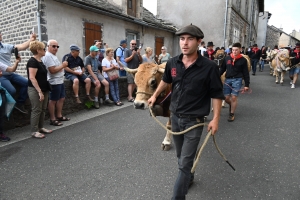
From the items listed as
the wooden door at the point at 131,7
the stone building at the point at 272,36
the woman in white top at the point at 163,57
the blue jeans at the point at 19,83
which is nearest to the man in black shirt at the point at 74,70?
the blue jeans at the point at 19,83

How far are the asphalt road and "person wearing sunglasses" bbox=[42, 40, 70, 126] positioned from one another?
59 cm

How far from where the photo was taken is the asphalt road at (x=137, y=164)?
283 cm

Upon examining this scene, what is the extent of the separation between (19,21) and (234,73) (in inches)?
379

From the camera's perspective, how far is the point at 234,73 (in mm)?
5660

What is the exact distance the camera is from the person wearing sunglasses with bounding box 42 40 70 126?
16.4 ft

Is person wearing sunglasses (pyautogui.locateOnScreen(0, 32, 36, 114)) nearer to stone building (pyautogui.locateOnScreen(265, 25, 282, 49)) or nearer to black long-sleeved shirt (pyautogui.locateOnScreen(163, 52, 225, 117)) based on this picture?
black long-sleeved shirt (pyautogui.locateOnScreen(163, 52, 225, 117))

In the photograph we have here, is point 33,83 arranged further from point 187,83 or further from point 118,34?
point 118,34

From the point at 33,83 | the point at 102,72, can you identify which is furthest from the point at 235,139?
the point at 102,72

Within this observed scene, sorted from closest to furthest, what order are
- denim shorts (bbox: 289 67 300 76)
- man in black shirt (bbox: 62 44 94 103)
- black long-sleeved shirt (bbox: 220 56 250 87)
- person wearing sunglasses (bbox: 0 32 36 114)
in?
1. person wearing sunglasses (bbox: 0 32 36 114)
2. black long-sleeved shirt (bbox: 220 56 250 87)
3. man in black shirt (bbox: 62 44 94 103)
4. denim shorts (bbox: 289 67 300 76)

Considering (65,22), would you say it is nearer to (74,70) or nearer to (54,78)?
(74,70)

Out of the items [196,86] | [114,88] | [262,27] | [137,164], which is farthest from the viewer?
[262,27]

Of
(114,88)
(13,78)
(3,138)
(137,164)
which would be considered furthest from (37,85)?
(114,88)

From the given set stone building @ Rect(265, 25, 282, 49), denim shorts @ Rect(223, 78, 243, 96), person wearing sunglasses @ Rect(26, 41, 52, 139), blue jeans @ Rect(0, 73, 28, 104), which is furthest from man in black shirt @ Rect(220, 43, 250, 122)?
stone building @ Rect(265, 25, 282, 49)

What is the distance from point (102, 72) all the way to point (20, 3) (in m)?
5.63
